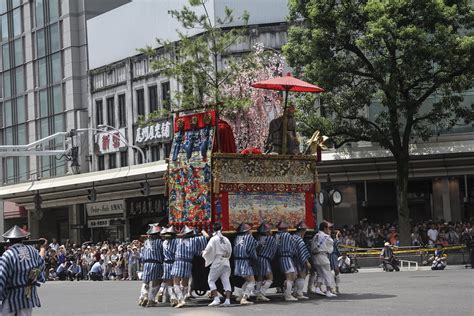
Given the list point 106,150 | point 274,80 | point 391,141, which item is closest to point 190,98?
point 391,141

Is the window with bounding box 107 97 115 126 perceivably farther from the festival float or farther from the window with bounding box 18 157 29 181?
the festival float

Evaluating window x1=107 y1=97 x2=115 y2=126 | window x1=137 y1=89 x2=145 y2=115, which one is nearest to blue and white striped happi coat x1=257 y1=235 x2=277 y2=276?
window x1=137 y1=89 x2=145 y2=115

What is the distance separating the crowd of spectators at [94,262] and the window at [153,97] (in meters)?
9.47

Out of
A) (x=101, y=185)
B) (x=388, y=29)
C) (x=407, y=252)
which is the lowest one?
(x=407, y=252)

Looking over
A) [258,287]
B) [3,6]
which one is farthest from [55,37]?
[258,287]

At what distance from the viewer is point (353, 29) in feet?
117

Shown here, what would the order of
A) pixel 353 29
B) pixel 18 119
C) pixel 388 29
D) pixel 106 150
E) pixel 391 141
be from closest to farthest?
pixel 388 29 → pixel 353 29 → pixel 391 141 → pixel 106 150 → pixel 18 119

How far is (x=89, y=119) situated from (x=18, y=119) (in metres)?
8.25

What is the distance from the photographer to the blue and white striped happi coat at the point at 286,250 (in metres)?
20.4

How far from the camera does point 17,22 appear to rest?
62719 millimetres

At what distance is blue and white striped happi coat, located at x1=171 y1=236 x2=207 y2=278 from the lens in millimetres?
20109

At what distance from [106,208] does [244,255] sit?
33651mm

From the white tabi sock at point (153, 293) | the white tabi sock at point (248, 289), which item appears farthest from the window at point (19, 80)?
the white tabi sock at point (248, 289)

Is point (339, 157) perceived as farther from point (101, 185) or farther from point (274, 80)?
point (274, 80)
